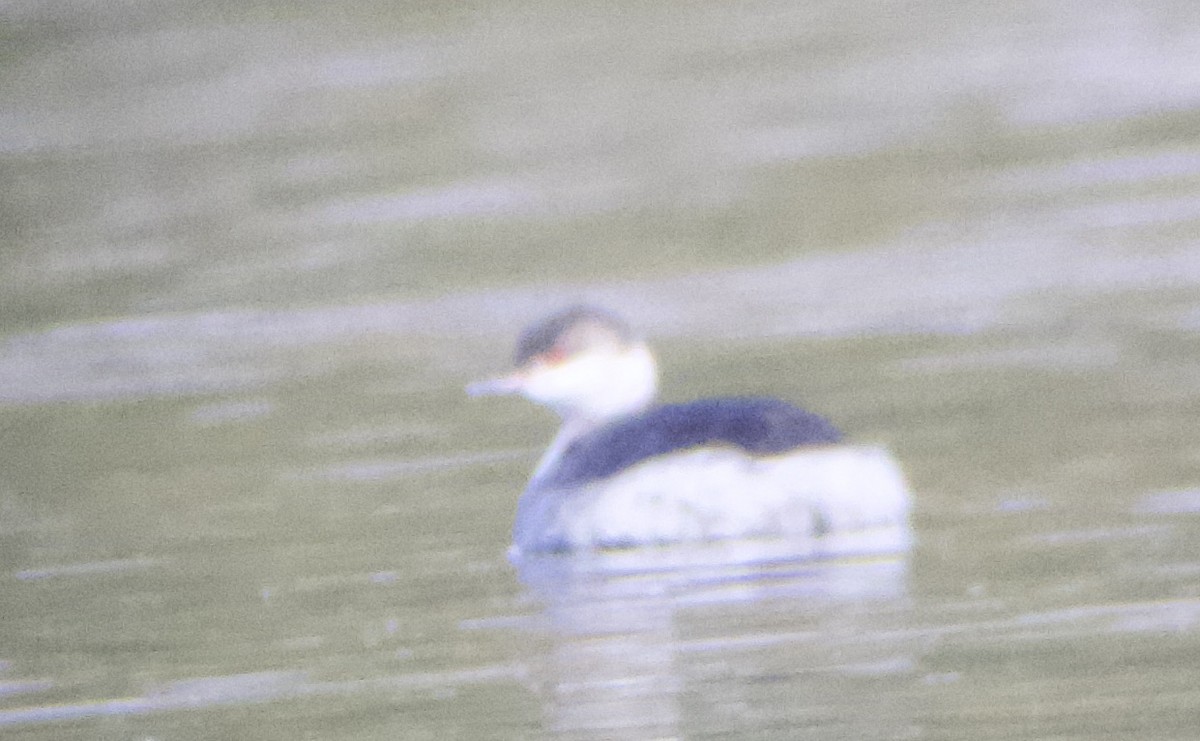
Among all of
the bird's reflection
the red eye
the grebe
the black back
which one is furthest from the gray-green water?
the red eye

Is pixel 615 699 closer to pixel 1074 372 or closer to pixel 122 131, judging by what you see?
pixel 1074 372

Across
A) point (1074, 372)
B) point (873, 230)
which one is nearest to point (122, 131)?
point (873, 230)

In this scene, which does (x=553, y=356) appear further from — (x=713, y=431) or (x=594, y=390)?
(x=713, y=431)

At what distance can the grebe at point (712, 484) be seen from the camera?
30.0 ft

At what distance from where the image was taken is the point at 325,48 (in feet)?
73.5

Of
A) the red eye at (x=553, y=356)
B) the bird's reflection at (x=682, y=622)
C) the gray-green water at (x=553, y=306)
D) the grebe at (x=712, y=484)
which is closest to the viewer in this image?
the bird's reflection at (x=682, y=622)

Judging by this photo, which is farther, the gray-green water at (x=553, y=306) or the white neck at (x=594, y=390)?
the white neck at (x=594, y=390)

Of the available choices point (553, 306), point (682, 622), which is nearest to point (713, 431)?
point (682, 622)

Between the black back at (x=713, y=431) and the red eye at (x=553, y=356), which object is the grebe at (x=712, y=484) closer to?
the black back at (x=713, y=431)

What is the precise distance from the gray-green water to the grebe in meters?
0.20

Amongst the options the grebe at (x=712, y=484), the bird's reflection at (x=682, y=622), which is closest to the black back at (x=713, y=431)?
the grebe at (x=712, y=484)

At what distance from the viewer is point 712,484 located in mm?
9266

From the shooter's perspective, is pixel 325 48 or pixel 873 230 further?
pixel 325 48

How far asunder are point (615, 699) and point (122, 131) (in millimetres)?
14245
